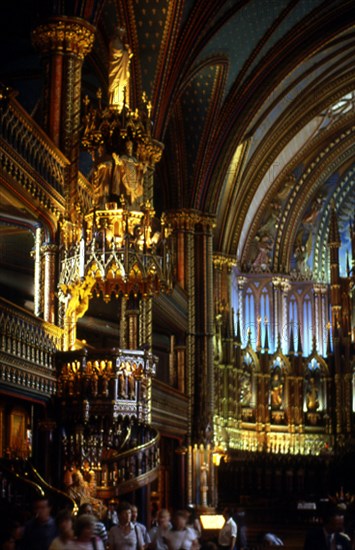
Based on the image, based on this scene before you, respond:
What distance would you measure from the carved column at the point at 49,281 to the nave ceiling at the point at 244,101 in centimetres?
105

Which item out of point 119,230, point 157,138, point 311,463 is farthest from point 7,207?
point 311,463

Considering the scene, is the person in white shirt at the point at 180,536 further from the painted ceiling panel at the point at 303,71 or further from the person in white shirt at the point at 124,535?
the painted ceiling panel at the point at 303,71

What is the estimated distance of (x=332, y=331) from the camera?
34156mm

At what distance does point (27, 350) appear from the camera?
15.1 meters

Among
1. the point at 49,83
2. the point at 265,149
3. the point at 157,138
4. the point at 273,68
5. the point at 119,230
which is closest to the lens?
the point at 119,230

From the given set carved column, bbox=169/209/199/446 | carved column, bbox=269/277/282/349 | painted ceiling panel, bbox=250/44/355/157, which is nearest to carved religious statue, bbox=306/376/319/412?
carved column, bbox=269/277/282/349

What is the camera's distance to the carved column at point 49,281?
16594 mm

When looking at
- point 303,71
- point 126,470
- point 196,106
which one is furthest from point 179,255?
point 126,470

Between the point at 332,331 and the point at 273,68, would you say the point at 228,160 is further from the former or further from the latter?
the point at 332,331

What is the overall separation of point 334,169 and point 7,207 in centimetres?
2025

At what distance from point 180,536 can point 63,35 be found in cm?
987

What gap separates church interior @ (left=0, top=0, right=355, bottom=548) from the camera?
52.5ft

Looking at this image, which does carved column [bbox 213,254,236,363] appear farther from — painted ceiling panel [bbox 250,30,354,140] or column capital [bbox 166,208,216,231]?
painted ceiling panel [bbox 250,30,354,140]

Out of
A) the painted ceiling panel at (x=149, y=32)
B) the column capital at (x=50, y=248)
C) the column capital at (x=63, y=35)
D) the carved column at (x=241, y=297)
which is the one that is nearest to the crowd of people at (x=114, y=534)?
the column capital at (x=50, y=248)
